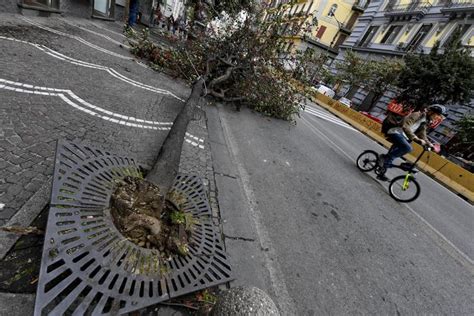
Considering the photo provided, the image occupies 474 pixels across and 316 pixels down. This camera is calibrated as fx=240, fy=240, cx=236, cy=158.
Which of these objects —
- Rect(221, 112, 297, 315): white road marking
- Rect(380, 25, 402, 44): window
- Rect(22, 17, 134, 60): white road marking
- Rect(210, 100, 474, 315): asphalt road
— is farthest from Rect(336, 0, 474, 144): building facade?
Rect(22, 17, 134, 60): white road marking

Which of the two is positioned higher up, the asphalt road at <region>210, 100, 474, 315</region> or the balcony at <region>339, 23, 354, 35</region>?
the balcony at <region>339, 23, 354, 35</region>

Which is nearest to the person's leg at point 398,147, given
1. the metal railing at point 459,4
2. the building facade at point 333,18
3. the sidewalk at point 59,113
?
the sidewalk at point 59,113

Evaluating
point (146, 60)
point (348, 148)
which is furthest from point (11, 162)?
point (348, 148)

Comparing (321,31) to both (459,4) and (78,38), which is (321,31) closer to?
(459,4)

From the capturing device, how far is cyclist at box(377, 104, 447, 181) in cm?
532

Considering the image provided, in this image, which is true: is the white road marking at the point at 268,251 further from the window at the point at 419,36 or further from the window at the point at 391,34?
the window at the point at 391,34

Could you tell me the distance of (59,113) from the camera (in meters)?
3.72

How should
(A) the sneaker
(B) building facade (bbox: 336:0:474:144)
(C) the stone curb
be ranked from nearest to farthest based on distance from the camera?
(C) the stone curb, (A) the sneaker, (B) building facade (bbox: 336:0:474:144)

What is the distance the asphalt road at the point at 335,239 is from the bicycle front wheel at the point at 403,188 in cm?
16

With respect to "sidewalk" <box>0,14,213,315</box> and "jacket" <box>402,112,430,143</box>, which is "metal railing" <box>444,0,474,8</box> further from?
"sidewalk" <box>0,14,213,315</box>

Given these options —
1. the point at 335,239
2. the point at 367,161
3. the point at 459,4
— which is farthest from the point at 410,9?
the point at 335,239

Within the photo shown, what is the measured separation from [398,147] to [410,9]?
26.1 meters

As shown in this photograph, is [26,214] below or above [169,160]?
below

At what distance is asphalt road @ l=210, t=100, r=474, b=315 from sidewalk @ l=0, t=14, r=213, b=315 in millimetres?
821
